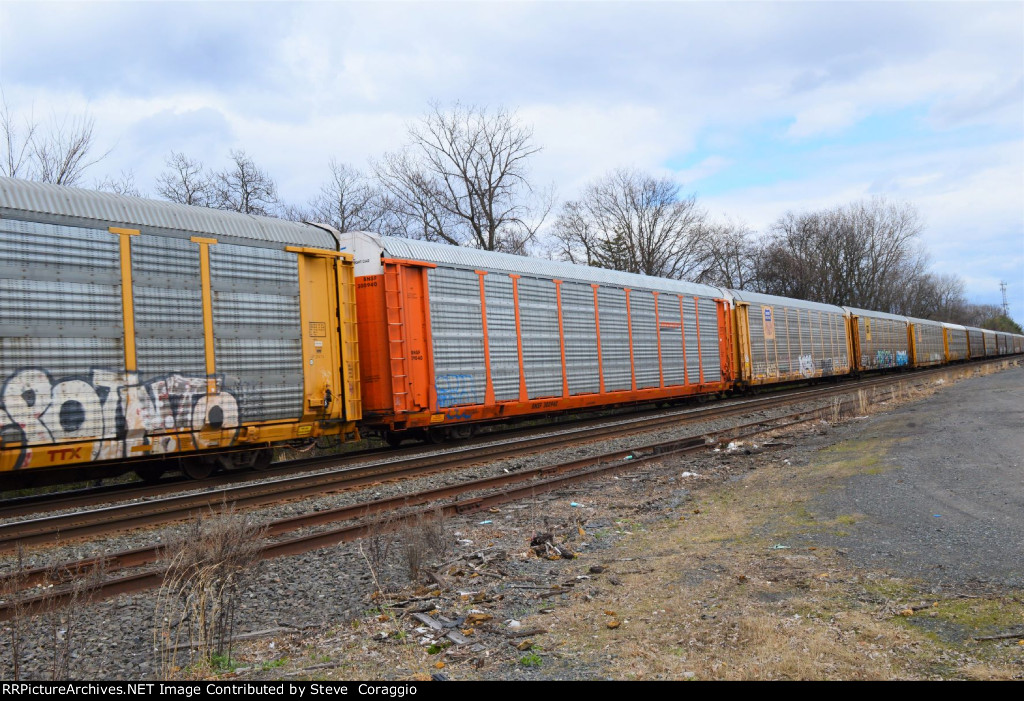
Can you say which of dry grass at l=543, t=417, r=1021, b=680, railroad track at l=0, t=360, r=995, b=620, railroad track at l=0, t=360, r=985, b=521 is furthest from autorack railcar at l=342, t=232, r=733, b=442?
dry grass at l=543, t=417, r=1021, b=680

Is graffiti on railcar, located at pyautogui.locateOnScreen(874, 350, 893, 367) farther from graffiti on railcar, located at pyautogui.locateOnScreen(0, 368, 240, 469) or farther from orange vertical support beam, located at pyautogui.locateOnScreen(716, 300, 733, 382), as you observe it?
graffiti on railcar, located at pyautogui.locateOnScreen(0, 368, 240, 469)

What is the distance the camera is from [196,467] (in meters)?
10.3

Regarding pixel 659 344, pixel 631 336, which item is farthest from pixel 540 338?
pixel 659 344

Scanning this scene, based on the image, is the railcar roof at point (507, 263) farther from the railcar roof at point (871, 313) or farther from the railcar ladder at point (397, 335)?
the railcar roof at point (871, 313)

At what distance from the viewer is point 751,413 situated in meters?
18.7

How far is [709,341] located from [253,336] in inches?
581

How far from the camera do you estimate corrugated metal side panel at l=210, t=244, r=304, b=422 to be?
31.7ft

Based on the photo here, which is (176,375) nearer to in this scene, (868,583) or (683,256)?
(868,583)

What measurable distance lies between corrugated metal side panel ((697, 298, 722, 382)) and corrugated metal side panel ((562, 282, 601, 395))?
222 inches

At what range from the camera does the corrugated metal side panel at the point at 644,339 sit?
17.8 metres

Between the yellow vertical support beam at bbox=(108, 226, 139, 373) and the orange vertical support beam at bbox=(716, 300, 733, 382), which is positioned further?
the orange vertical support beam at bbox=(716, 300, 733, 382)

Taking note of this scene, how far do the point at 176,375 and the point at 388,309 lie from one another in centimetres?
384

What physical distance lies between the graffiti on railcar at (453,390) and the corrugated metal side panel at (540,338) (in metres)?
1.70

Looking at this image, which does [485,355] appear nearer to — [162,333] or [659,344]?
[162,333]
